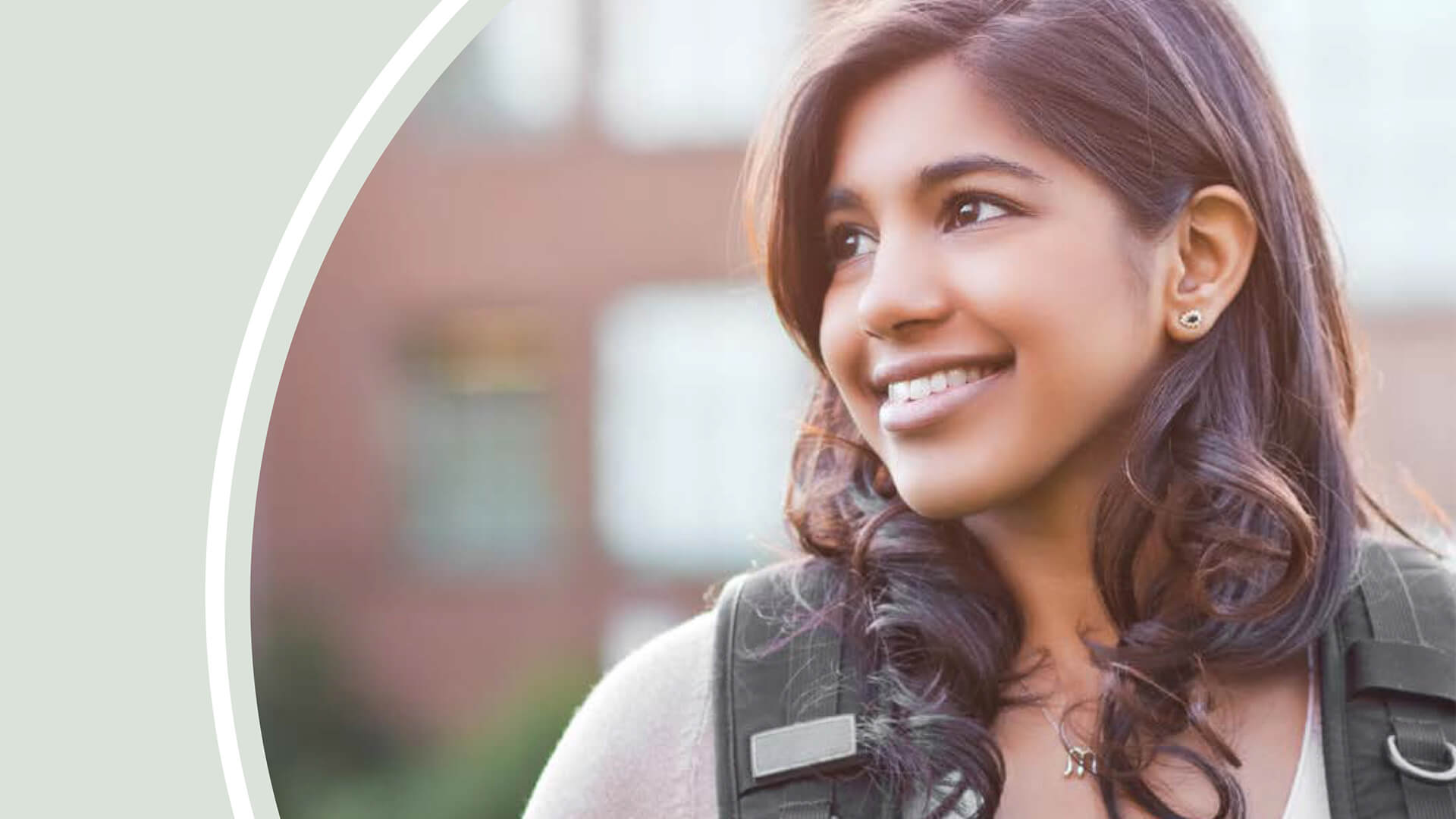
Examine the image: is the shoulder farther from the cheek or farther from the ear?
the ear

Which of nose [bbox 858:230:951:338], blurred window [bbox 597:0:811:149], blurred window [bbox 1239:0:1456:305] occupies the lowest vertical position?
nose [bbox 858:230:951:338]

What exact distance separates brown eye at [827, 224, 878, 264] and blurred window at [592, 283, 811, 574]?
42.6 feet

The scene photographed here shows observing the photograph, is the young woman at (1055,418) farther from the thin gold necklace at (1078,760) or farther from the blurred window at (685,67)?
the blurred window at (685,67)

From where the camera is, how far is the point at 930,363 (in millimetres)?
2373

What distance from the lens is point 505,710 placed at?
14773 millimetres

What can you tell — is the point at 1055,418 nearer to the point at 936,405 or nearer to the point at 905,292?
the point at 936,405

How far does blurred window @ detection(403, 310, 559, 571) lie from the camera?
17.4 m

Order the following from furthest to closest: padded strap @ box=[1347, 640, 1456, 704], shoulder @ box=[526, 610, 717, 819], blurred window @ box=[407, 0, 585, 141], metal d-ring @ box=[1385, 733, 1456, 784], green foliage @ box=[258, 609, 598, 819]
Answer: blurred window @ box=[407, 0, 585, 141]
green foliage @ box=[258, 609, 598, 819]
shoulder @ box=[526, 610, 717, 819]
padded strap @ box=[1347, 640, 1456, 704]
metal d-ring @ box=[1385, 733, 1456, 784]


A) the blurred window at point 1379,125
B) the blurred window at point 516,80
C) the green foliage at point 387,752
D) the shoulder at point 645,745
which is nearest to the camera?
the shoulder at point 645,745

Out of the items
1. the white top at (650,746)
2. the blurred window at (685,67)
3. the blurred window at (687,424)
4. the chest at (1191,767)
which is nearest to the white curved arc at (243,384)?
the white top at (650,746)

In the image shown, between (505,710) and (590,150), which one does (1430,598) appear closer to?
(505,710)

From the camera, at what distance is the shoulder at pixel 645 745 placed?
2.49 metres

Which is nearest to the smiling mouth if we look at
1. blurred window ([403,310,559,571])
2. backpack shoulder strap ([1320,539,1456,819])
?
backpack shoulder strap ([1320,539,1456,819])

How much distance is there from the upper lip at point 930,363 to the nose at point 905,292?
4 cm
